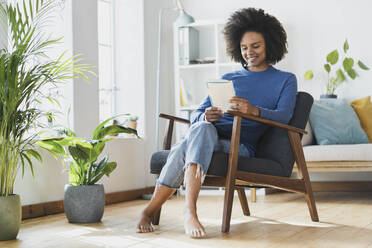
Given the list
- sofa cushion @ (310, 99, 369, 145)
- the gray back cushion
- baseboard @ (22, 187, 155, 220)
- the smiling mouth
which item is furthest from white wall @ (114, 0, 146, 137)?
the gray back cushion

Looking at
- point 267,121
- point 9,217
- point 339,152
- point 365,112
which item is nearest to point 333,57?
point 365,112

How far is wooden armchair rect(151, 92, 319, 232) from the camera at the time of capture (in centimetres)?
249

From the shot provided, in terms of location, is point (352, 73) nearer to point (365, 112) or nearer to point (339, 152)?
point (365, 112)

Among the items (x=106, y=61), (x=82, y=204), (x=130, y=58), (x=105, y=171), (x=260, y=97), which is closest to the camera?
(x=260, y=97)

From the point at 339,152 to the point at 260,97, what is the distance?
125 cm

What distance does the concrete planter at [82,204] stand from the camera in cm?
293

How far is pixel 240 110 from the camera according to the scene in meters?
2.56

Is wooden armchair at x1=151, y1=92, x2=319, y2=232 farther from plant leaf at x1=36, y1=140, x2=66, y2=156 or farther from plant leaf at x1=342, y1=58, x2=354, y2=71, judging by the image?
plant leaf at x1=342, y1=58, x2=354, y2=71

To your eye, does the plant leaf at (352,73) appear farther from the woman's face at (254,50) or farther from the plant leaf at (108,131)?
the plant leaf at (108,131)

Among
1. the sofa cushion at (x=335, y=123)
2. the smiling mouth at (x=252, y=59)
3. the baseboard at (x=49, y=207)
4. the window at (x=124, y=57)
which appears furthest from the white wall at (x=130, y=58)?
the smiling mouth at (x=252, y=59)

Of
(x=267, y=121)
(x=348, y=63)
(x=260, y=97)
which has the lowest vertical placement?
(x=267, y=121)

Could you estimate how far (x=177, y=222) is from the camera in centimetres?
289

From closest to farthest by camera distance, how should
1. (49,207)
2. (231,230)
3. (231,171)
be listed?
(231,171) < (231,230) < (49,207)

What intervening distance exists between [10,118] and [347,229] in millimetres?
1781
